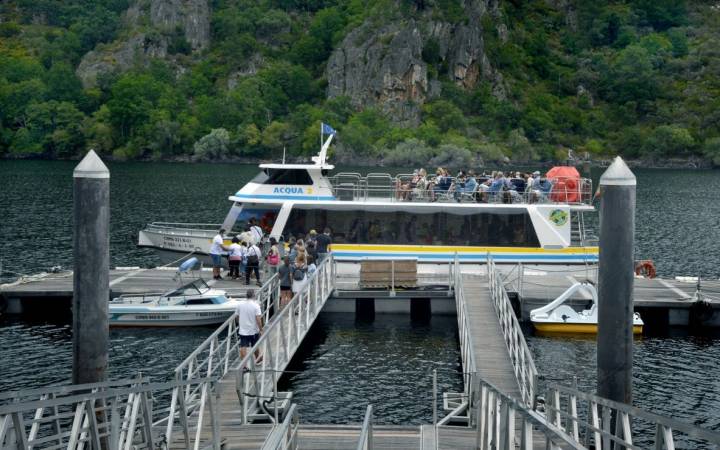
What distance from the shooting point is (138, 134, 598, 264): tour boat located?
113 ft

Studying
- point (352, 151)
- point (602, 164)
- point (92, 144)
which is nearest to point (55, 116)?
point (92, 144)

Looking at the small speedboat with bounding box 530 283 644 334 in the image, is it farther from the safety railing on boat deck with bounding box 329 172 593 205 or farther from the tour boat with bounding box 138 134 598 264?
the safety railing on boat deck with bounding box 329 172 593 205

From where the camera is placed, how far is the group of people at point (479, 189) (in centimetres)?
3525

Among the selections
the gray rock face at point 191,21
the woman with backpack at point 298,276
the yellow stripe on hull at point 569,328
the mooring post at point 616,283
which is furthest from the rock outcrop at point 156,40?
the mooring post at point 616,283

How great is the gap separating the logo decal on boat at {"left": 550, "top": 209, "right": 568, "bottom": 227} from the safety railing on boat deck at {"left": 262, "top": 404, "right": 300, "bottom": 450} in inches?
823

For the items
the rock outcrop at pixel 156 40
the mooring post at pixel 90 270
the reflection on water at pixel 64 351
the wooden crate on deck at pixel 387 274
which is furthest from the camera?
the rock outcrop at pixel 156 40

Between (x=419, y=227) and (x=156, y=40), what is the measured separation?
166 m

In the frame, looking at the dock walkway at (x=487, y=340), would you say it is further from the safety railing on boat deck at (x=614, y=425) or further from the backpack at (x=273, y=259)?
the backpack at (x=273, y=259)

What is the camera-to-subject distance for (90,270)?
15.9 meters

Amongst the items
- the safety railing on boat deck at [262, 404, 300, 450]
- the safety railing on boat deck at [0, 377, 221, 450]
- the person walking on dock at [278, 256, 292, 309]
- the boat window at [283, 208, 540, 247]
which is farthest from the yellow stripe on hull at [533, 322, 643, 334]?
the safety railing on boat deck at [262, 404, 300, 450]

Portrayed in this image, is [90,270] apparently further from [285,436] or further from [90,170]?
[285,436]

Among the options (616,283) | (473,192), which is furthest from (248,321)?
(473,192)

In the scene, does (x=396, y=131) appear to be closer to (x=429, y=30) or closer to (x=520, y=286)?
(x=429, y=30)

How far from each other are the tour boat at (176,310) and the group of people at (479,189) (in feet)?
28.4
